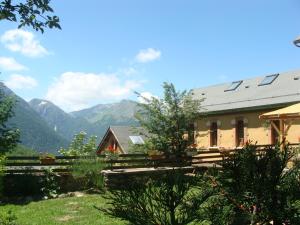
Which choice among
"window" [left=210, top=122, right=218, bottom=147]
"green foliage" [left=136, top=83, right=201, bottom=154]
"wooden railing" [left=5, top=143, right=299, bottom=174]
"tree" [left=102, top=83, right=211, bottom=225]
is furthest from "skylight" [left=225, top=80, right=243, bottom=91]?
"tree" [left=102, top=83, right=211, bottom=225]

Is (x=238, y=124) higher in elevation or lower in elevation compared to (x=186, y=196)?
higher

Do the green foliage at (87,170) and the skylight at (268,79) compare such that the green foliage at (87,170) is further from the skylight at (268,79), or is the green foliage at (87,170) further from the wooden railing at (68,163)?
the skylight at (268,79)

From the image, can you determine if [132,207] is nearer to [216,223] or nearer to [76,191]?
[216,223]

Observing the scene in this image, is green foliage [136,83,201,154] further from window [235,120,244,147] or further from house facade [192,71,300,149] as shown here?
window [235,120,244,147]

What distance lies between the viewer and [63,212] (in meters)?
11.0

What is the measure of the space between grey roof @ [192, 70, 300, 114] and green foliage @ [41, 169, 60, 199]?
1214 cm

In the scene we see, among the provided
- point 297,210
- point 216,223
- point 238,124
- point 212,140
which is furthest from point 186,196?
point 212,140

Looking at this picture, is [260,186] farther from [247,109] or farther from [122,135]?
[122,135]

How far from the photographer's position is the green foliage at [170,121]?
73.4ft

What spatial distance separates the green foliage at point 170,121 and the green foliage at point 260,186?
762 inches

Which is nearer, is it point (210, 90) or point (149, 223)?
point (149, 223)

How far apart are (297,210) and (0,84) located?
11158 millimetres

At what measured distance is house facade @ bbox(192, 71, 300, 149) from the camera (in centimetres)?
2517

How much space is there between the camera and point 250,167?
2.35m
